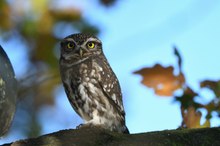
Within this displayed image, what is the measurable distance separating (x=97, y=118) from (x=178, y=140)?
181cm

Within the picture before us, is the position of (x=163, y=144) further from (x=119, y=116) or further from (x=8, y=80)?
(x=119, y=116)

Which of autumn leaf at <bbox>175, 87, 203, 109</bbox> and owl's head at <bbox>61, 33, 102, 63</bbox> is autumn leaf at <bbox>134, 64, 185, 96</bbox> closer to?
autumn leaf at <bbox>175, 87, 203, 109</bbox>

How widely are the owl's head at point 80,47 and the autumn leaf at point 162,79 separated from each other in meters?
1.06

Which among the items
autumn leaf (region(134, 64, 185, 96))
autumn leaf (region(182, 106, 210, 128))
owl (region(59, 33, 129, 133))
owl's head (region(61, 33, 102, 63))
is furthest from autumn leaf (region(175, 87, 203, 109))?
owl's head (region(61, 33, 102, 63))

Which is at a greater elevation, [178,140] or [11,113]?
[11,113]

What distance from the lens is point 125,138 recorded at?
10.3 ft

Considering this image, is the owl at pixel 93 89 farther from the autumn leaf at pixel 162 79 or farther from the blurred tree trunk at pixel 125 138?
the blurred tree trunk at pixel 125 138

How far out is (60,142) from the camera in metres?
3.08

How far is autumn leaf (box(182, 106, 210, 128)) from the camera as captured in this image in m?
4.00

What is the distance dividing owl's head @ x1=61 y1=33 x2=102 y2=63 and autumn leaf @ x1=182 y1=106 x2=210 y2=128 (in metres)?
Result: 1.60

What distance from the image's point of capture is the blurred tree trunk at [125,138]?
10.2 feet

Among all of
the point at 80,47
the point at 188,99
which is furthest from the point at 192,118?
the point at 80,47

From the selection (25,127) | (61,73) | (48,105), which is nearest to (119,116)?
(61,73)

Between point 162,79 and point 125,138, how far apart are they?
4.58 feet
